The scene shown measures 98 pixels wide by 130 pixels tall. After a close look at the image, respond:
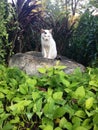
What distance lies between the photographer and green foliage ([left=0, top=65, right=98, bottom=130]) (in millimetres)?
1718

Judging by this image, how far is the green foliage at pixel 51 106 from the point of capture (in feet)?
5.64

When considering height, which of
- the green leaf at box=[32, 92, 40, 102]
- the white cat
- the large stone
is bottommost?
the large stone

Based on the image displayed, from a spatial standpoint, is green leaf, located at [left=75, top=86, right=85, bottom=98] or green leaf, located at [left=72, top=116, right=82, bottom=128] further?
green leaf, located at [left=75, top=86, right=85, bottom=98]

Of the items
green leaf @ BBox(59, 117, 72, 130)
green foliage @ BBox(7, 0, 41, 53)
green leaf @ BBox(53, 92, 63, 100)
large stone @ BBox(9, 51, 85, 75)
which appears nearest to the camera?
green leaf @ BBox(59, 117, 72, 130)

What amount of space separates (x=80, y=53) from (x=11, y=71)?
4.15 meters

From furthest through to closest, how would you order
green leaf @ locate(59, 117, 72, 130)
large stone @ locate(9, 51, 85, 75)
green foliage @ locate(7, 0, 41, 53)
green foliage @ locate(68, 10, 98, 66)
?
green foliage @ locate(7, 0, 41, 53)
green foliage @ locate(68, 10, 98, 66)
large stone @ locate(9, 51, 85, 75)
green leaf @ locate(59, 117, 72, 130)

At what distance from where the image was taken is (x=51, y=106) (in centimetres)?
174

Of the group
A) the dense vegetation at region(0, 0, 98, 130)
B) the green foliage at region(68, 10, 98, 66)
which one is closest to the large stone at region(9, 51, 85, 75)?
the green foliage at region(68, 10, 98, 66)

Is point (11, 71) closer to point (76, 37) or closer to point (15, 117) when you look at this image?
point (15, 117)

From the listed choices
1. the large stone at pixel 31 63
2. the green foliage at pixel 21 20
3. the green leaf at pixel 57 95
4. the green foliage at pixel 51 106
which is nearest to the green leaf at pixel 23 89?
the green foliage at pixel 51 106

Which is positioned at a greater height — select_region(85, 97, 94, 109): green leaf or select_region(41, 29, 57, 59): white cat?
select_region(85, 97, 94, 109): green leaf

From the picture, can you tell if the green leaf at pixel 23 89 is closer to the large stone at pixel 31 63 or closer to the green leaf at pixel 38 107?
the green leaf at pixel 38 107

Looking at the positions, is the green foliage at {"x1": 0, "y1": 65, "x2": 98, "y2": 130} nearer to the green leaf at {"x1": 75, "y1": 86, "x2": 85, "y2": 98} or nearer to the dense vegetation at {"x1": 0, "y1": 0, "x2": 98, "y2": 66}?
the green leaf at {"x1": 75, "y1": 86, "x2": 85, "y2": 98}

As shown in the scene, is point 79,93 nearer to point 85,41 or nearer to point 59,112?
point 59,112
